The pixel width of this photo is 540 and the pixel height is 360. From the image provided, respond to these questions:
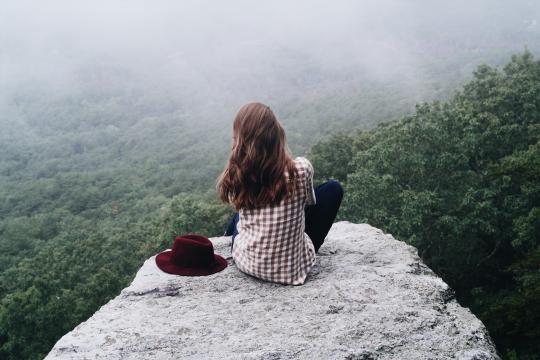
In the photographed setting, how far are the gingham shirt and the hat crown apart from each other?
0.40m

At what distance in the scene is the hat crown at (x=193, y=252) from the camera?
493cm

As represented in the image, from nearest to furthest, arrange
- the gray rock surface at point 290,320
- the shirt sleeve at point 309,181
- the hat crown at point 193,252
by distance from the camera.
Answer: the gray rock surface at point 290,320
the shirt sleeve at point 309,181
the hat crown at point 193,252

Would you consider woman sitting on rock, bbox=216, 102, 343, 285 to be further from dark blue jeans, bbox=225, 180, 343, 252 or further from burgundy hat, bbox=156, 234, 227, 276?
burgundy hat, bbox=156, 234, 227, 276

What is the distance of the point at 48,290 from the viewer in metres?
25.0

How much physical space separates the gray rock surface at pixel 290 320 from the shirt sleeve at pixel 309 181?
0.87 meters

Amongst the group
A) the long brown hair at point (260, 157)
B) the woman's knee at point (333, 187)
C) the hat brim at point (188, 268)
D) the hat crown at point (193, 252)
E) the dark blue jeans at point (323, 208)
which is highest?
the long brown hair at point (260, 157)

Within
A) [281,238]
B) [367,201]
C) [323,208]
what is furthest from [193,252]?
[367,201]

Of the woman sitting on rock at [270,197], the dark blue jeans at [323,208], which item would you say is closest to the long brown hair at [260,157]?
the woman sitting on rock at [270,197]

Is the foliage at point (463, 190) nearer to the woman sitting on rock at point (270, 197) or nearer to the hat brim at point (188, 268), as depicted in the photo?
the hat brim at point (188, 268)

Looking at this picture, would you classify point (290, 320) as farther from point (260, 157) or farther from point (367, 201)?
point (367, 201)

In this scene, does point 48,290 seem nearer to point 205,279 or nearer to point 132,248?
point 132,248

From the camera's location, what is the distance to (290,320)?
4.03 meters

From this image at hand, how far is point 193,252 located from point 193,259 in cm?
9

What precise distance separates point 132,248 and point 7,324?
9.91 metres
